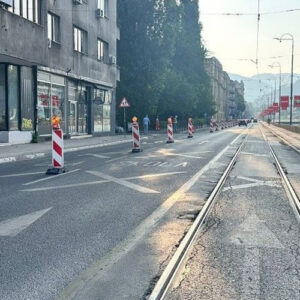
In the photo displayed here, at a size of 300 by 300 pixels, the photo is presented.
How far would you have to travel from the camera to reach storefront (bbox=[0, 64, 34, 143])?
22.4m

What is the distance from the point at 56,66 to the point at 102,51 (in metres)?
9.62

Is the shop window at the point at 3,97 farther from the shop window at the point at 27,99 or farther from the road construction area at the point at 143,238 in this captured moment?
the road construction area at the point at 143,238

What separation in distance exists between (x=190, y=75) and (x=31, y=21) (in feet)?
137

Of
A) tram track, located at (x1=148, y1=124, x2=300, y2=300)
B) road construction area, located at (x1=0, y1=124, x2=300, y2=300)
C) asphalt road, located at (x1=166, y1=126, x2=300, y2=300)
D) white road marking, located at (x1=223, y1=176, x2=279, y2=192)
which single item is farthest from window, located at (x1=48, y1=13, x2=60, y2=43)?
asphalt road, located at (x1=166, y1=126, x2=300, y2=300)

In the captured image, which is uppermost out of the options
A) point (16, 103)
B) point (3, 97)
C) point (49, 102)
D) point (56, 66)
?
point (56, 66)

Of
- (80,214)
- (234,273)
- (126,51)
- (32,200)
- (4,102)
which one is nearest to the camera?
(234,273)

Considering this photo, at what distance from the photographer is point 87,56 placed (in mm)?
31859

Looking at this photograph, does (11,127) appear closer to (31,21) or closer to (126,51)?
(31,21)

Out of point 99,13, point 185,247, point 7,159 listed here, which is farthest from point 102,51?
point 185,247

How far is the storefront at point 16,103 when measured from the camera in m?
22.4

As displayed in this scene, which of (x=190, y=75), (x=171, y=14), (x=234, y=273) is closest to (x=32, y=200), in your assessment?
(x=234, y=273)

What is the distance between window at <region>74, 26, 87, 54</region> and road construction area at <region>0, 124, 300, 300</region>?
842 inches

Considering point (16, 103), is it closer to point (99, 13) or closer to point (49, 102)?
point (49, 102)

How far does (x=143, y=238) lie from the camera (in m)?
5.49
